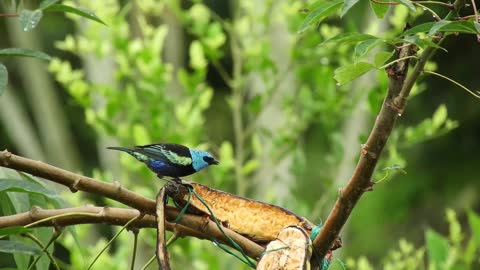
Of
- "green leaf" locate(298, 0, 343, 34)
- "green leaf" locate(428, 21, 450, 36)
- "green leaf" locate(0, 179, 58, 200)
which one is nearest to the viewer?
"green leaf" locate(428, 21, 450, 36)

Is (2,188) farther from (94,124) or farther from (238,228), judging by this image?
(94,124)

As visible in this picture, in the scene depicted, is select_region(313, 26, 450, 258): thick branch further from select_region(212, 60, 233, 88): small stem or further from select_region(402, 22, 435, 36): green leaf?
select_region(212, 60, 233, 88): small stem

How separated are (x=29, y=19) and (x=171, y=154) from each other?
0.35 meters

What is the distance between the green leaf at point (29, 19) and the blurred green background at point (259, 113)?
411mm

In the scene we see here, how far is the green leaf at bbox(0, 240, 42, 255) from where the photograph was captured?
3.83 feet

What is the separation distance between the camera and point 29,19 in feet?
3.90

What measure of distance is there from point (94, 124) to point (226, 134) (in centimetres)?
289

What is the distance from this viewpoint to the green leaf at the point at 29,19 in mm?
→ 1174

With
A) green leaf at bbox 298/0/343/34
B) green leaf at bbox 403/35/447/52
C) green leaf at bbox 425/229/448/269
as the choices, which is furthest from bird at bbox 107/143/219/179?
green leaf at bbox 425/229/448/269

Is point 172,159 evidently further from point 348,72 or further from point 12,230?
point 348,72

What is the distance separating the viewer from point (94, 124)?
3.10 metres

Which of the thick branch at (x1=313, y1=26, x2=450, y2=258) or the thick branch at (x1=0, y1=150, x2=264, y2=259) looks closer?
the thick branch at (x1=313, y1=26, x2=450, y2=258)

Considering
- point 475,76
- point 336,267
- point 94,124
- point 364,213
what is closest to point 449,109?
point 475,76

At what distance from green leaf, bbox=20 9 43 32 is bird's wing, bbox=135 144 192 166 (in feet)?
1.03
